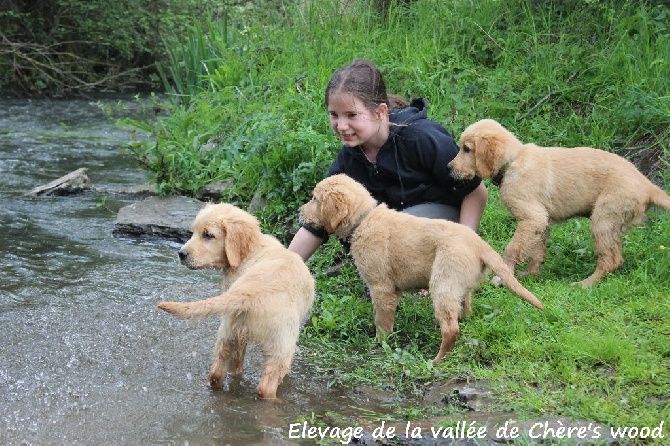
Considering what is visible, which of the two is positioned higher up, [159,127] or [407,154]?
[407,154]

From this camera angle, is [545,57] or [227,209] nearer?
[227,209]

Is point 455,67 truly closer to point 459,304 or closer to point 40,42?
point 459,304

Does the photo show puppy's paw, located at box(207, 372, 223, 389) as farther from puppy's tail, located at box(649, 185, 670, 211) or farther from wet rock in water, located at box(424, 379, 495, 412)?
puppy's tail, located at box(649, 185, 670, 211)

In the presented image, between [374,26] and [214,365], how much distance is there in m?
6.64

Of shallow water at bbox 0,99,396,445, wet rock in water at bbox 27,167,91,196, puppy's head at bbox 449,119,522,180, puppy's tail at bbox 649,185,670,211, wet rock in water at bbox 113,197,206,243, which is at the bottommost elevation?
wet rock in water at bbox 27,167,91,196

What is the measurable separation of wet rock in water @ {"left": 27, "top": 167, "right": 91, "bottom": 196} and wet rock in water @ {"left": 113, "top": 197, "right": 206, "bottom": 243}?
1.45 metres

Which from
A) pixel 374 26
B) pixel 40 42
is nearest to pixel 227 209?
pixel 374 26

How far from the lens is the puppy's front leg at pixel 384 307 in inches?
205

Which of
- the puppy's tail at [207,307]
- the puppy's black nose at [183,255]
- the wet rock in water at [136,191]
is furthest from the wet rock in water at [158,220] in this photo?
the puppy's tail at [207,307]

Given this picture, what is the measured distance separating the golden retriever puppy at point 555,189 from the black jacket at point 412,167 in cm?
19

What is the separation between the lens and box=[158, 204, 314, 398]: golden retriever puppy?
421 cm

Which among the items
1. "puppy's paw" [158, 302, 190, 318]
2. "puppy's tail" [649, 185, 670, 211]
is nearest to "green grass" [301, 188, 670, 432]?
"puppy's tail" [649, 185, 670, 211]

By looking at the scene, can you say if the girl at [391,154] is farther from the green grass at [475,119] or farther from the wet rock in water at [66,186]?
the wet rock in water at [66,186]

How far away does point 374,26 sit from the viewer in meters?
10.2
